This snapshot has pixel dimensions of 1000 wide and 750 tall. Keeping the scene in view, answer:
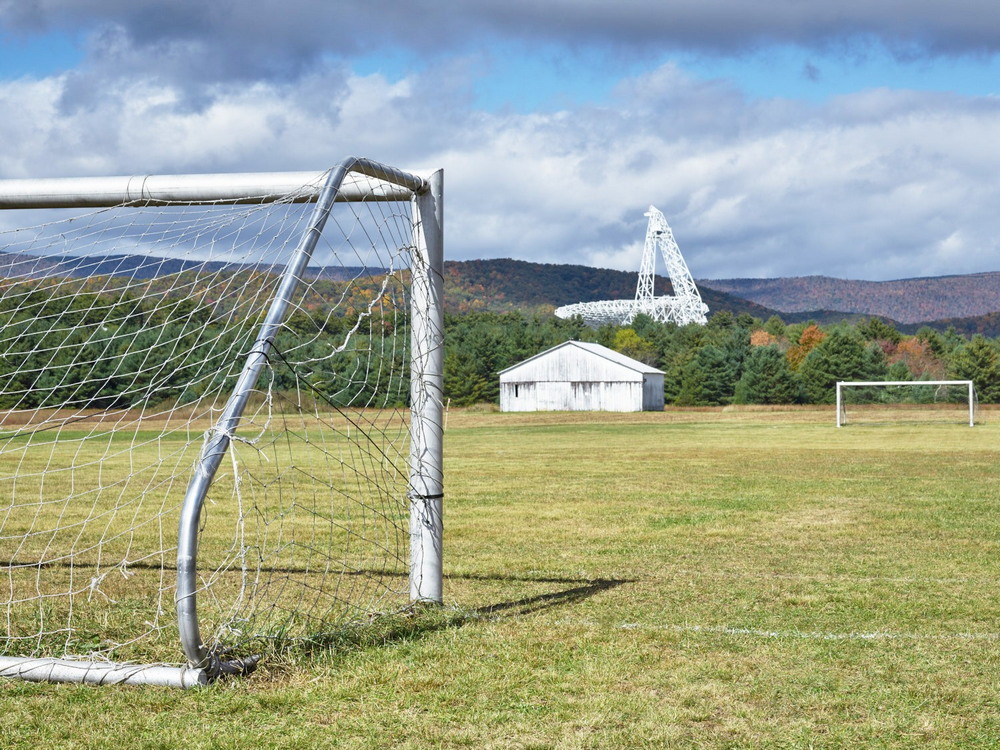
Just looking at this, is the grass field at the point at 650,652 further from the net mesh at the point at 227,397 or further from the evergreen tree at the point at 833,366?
the evergreen tree at the point at 833,366

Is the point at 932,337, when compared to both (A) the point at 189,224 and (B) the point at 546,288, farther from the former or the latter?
(B) the point at 546,288

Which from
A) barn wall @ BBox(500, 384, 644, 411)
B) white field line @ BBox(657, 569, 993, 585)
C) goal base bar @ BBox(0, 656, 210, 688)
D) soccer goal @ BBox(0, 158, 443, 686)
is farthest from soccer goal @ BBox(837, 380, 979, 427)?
goal base bar @ BBox(0, 656, 210, 688)

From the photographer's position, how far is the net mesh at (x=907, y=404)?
4428cm

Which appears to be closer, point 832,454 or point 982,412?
point 832,454

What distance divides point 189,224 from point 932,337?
84989mm

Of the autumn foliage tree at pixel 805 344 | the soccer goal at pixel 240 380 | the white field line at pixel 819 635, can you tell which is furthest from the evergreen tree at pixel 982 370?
the white field line at pixel 819 635

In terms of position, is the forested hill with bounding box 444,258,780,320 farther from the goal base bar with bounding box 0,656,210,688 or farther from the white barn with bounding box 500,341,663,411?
the goal base bar with bounding box 0,656,210,688

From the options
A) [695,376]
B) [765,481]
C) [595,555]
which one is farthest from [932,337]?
[595,555]

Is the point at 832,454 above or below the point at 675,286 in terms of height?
below

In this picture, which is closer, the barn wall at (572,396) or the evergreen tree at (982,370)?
the barn wall at (572,396)

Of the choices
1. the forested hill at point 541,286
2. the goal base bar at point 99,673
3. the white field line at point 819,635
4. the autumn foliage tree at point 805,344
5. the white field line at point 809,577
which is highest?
the forested hill at point 541,286

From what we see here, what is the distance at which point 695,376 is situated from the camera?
68438mm

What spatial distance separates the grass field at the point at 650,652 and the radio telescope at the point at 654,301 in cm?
8886

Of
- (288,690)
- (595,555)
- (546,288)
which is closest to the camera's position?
(288,690)
